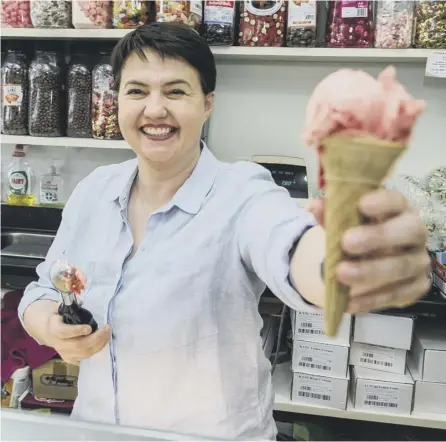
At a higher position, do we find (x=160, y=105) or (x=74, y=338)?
(x=160, y=105)

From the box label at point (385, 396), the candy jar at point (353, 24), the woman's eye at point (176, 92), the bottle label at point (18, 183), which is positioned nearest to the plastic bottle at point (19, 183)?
the bottle label at point (18, 183)

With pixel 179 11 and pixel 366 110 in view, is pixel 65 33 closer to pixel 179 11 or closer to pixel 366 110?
pixel 179 11

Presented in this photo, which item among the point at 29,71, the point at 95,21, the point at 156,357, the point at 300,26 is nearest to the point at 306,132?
the point at 156,357

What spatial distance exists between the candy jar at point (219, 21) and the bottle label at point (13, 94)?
20.0 inches

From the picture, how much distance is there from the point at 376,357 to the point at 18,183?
955 mm

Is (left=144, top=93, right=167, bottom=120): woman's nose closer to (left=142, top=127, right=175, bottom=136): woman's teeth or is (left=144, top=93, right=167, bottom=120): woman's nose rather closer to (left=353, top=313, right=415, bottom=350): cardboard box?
(left=142, top=127, right=175, bottom=136): woman's teeth

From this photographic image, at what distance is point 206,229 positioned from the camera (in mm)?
820

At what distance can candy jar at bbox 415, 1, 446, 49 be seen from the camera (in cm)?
113

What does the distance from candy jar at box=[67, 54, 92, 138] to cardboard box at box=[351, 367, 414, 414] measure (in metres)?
0.86

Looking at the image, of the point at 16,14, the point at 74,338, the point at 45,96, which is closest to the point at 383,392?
the point at 74,338

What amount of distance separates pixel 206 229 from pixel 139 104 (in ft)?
0.70

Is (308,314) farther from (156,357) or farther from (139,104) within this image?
(139,104)

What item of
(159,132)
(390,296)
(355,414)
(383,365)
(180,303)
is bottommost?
(355,414)

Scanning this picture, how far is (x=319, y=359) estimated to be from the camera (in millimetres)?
1245
